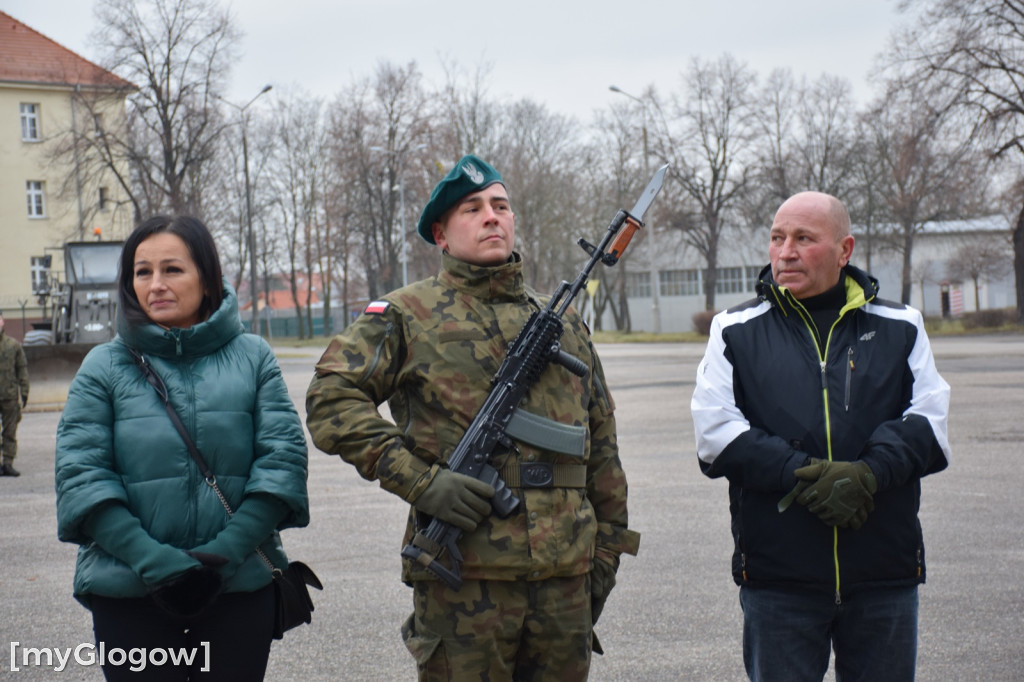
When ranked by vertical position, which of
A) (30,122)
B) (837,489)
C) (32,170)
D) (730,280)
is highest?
(30,122)

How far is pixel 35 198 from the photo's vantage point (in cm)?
5300

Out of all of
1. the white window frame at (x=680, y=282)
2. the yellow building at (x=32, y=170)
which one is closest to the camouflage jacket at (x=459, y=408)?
the yellow building at (x=32, y=170)

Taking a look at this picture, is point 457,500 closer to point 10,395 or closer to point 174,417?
point 174,417

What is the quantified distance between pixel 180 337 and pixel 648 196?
4.88 feet

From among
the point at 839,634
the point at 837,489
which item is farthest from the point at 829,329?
the point at 839,634

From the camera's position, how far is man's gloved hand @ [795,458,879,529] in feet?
10.2

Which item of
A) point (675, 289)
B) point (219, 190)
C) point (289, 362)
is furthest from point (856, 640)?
point (675, 289)

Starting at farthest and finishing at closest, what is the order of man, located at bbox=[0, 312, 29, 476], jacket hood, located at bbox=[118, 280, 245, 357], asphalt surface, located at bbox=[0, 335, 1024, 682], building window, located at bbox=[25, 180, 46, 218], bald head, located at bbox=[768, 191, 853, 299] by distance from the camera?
1. building window, located at bbox=[25, 180, 46, 218]
2. man, located at bbox=[0, 312, 29, 476]
3. asphalt surface, located at bbox=[0, 335, 1024, 682]
4. bald head, located at bbox=[768, 191, 853, 299]
5. jacket hood, located at bbox=[118, 280, 245, 357]

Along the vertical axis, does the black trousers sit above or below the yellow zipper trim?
below

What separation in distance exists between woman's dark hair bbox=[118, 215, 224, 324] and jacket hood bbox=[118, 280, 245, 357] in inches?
2.6

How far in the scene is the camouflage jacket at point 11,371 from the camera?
11.6 metres

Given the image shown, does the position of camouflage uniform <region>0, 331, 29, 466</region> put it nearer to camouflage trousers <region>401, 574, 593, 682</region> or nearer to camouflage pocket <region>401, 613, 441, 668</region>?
camouflage pocket <region>401, 613, 441, 668</region>

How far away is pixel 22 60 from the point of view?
53594 mm

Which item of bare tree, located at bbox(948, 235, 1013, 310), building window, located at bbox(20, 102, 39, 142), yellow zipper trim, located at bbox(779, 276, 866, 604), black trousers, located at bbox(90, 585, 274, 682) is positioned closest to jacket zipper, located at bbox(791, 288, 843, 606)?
yellow zipper trim, located at bbox(779, 276, 866, 604)
